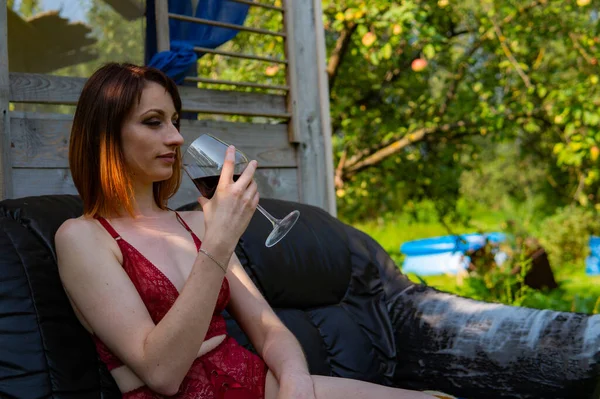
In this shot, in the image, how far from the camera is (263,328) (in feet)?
5.73

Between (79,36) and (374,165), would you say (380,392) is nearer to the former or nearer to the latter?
(79,36)

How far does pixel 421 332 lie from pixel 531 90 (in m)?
4.10

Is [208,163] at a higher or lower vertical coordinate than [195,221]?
higher

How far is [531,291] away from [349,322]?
2.77 meters

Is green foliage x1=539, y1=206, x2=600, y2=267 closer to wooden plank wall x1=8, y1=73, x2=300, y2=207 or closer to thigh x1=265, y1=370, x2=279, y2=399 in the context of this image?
wooden plank wall x1=8, y1=73, x2=300, y2=207

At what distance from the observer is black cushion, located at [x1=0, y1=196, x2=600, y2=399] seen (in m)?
1.66

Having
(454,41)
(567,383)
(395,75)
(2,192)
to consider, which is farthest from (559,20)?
(2,192)

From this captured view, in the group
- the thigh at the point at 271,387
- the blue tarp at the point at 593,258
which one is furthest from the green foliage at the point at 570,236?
the thigh at the point at 271,387

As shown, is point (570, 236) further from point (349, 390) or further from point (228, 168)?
point (228, 168)

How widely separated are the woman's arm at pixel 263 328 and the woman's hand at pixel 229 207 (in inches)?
14.1

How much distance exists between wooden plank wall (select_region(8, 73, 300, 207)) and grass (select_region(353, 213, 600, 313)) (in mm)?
859

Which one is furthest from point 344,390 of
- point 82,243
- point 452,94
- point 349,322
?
point 452,94

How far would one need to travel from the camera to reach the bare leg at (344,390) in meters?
1.58

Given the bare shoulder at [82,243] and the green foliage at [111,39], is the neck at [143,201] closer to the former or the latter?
the bare shoulder at [82,243]
